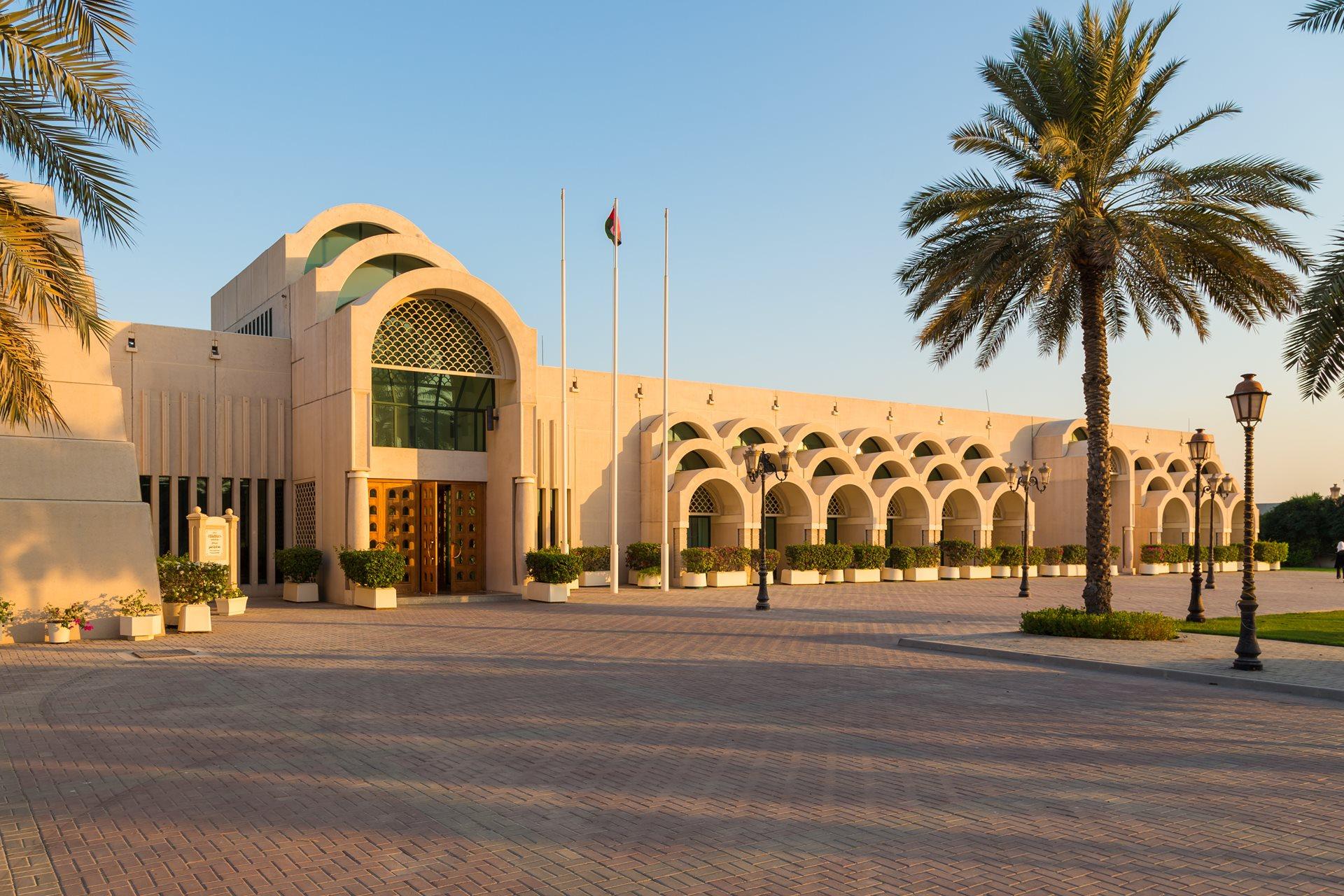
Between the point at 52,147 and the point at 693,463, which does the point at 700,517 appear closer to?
the point at 693,463

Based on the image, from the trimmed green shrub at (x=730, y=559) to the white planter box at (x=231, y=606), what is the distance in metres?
13.4

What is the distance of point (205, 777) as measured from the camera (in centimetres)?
748

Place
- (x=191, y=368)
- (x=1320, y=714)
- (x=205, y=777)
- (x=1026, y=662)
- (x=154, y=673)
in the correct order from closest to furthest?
(x=205, y=777)
(x=1320, y=714)
(x=154, y=673)
(x=1026, y=662)
(x=191, y=368)

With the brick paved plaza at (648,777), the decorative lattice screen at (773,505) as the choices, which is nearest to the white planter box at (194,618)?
the brick paved plaza at (648,777)

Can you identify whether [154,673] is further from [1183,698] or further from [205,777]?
[1183,698]

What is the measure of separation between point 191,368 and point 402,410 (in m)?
4.86

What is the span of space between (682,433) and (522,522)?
328 inches

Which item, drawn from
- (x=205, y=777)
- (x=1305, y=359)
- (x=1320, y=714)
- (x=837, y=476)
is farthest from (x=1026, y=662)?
(x=837, y=476)

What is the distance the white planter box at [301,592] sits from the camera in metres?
23.0

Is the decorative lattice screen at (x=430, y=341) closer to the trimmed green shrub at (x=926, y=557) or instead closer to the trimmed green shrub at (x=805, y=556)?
the trimmed green shrub at (x=805, y=556)

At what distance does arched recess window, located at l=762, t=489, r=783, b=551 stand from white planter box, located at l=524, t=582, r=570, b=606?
11246 millimetres

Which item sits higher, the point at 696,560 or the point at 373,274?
the point at 373,274

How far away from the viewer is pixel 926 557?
114 ft

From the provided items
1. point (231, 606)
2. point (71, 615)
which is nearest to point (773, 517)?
point (231, 606)
